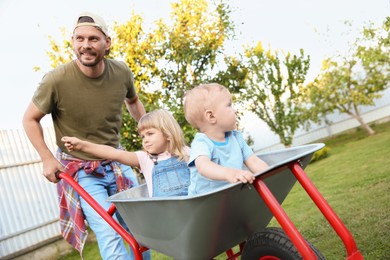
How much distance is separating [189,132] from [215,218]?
4.47 m

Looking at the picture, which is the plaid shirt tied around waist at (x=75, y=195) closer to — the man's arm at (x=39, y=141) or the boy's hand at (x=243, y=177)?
the man's arm at (x=39, y=141)

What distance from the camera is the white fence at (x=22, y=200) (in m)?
5.26

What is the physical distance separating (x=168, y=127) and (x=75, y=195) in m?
0.61

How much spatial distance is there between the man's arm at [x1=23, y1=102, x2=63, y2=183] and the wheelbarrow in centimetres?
48

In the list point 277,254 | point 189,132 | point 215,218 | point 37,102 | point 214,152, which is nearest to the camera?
point 215,218

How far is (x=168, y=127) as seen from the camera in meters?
2.28

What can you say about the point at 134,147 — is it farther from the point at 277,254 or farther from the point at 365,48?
the point at 365,48

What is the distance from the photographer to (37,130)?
2.29m

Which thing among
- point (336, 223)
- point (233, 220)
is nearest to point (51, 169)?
point (233, 220)

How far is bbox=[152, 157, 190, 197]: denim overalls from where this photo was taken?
7.11ft

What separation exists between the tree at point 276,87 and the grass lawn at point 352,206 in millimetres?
3072

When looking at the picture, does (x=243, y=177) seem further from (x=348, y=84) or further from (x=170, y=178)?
(x=348, y=84)

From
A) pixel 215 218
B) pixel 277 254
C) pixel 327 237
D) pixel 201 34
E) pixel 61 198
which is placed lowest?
pixel 327 237

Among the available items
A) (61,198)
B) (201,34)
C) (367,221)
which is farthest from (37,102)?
(201,34)
